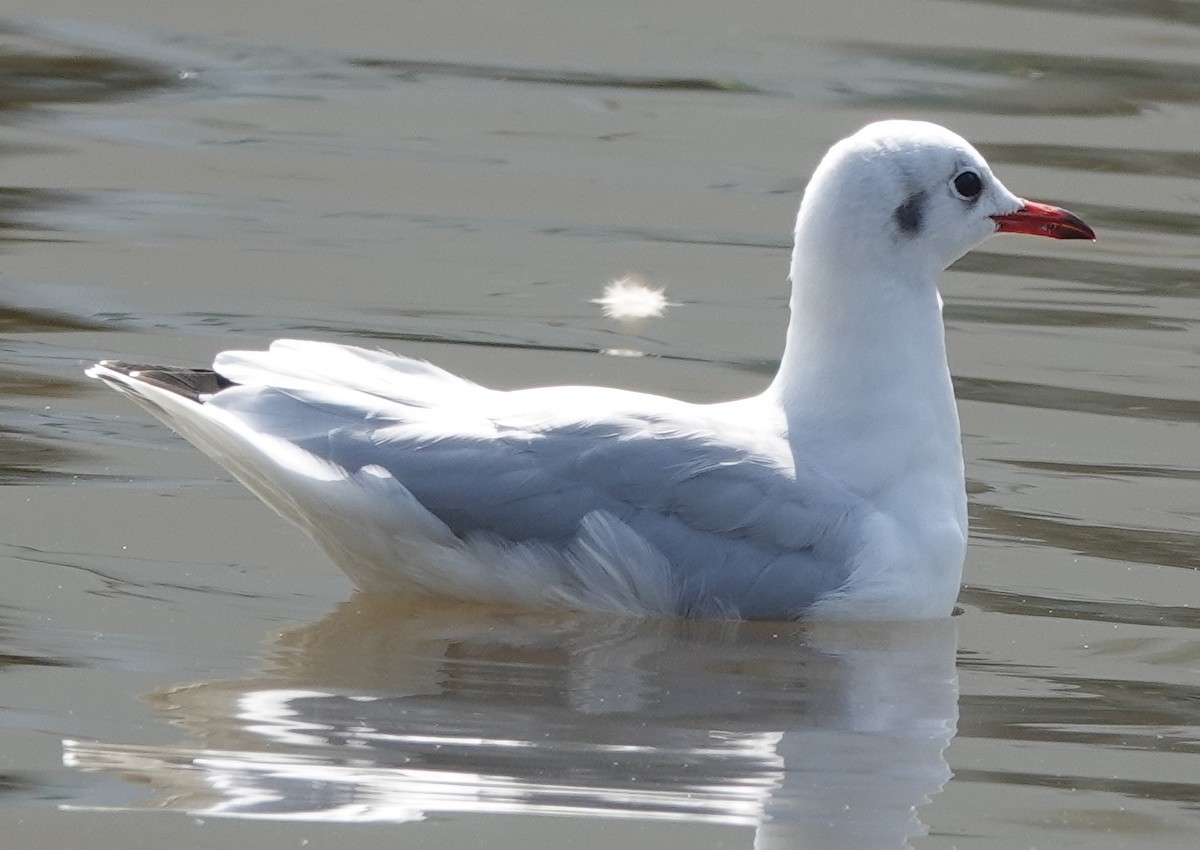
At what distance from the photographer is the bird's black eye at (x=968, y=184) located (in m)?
6.14

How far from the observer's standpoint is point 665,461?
572 cm

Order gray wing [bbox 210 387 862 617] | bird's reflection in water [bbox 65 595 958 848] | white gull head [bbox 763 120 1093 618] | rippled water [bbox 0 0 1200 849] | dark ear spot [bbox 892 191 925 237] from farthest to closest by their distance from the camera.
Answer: dark ear spot [bbox 892 191 925 237] < white gull head [bbox 763 120 1093 618] < gray wing [bbox 210 387 862 617] < rippled water [bbox 0 0 1200 849] < bird's reflection in water [bbox 65 595 958 848]

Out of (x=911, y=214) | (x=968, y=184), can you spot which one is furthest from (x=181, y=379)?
(x=968, y=184)

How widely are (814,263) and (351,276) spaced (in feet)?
10.5

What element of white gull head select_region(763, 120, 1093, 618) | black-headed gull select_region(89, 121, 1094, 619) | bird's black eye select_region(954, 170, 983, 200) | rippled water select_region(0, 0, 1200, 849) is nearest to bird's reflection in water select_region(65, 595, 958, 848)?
rippled water select_region(0, 0, 1200, 849)

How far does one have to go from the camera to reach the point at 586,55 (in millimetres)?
12195

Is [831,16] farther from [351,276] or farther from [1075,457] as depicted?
[1075,457]

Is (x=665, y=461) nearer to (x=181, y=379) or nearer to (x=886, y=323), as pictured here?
(x=886, y=323)

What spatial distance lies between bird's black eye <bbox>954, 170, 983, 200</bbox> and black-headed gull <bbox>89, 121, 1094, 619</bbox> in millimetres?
23

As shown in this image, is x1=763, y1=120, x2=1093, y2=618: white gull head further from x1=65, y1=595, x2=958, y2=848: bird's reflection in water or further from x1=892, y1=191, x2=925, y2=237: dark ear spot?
x1=65, y1=595, x2=958, y2=848: bird's reflection in water

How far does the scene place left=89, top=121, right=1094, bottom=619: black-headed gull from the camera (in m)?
5.69

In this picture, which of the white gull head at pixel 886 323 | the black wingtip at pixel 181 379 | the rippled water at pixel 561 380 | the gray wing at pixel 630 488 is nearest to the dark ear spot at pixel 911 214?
the white gull head at pixel 886 323

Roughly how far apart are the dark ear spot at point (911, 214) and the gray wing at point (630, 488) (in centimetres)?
80

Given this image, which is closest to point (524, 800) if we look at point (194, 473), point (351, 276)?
point (194, 473)
